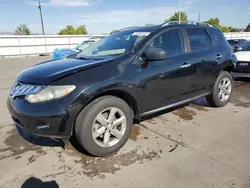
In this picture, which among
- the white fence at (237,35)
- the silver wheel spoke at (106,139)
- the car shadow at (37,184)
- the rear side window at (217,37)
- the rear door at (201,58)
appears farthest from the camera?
the white fence at (237,35)

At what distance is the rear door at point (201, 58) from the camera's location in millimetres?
3888

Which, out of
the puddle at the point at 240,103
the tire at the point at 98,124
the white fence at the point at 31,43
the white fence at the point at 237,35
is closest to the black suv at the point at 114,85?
the tire at the point at 98,124

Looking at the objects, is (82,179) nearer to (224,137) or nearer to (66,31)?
(224,137)

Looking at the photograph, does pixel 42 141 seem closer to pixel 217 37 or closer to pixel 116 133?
pixel 116 133

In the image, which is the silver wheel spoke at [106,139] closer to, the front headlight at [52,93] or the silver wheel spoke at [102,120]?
the silver wheel spoke at [102,120]

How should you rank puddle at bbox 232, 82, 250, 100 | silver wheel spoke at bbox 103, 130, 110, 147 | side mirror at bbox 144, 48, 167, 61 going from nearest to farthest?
1. silver wheel spoke at bbox 103, 130, 110, 147
2. side mirror at bbox 144, 48, 167, 61
3. puddle at bbox 232, 82, 250, 100

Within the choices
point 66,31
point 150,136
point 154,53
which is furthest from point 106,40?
point 66,31

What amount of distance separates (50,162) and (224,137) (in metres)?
2.61

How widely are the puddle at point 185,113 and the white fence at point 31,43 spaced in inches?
757

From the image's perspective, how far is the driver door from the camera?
3.18m

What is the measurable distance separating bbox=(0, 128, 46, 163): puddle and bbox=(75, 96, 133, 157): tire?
764mm

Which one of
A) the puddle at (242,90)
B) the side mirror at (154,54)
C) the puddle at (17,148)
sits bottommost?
the puddle at (242,90)

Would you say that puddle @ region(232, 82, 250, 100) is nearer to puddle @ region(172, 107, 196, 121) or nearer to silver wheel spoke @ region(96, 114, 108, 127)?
puddle @ region(172, 107, 196, 121)

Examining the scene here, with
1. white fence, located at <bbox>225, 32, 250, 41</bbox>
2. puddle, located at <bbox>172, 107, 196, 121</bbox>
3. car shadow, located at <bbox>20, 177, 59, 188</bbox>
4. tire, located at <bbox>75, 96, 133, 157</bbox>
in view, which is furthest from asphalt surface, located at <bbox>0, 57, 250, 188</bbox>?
white fence, located at <bbox>225, 32, 250, 41</bbox>
